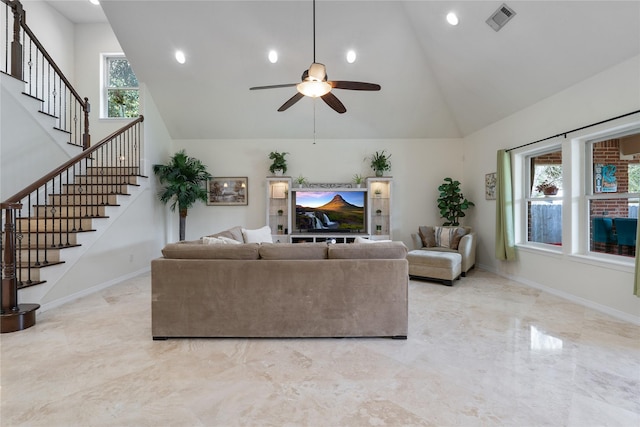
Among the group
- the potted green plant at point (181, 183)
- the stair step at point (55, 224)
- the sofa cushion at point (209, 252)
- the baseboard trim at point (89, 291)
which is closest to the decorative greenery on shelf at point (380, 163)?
the potted green plant at point (181, 183)

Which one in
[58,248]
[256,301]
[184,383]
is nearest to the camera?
[184,383]

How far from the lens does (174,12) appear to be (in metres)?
4.59

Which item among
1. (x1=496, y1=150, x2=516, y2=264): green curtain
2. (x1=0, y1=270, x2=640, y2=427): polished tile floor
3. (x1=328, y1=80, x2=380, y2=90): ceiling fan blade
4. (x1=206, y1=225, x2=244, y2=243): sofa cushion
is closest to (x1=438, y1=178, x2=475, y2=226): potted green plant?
(x1=496, y1=150, x2=516, y2=264): green curtain

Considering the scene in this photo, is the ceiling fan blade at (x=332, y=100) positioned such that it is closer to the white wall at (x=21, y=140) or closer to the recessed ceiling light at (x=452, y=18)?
the recessed ceiling light at (x=452, y=18)

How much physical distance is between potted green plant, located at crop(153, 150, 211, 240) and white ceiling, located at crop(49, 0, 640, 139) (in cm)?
108

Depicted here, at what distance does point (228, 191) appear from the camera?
6.60 meters

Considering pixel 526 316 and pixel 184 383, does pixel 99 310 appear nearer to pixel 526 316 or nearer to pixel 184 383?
pixel 184 383

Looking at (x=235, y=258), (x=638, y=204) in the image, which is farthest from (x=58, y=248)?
(x=638, y=204)

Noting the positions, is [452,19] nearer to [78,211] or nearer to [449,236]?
[449,236]

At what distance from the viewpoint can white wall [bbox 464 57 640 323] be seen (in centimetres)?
313

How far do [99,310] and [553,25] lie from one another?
240 inches

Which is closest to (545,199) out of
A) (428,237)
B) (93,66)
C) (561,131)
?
(561,131)

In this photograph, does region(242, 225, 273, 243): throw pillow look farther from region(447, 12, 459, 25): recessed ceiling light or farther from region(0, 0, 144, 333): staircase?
region(447, 12, 459, 25): recessed ceiling light

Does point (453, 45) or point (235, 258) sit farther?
point (453, 45)
